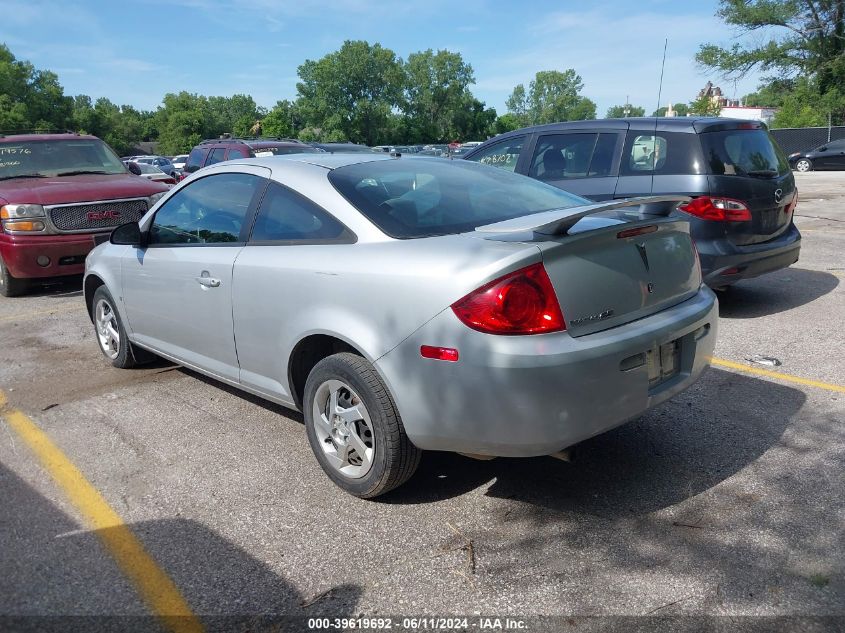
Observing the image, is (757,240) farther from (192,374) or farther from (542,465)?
(192,374)

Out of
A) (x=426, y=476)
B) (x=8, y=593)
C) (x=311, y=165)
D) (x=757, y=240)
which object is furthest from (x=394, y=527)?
(x=757, y=240)

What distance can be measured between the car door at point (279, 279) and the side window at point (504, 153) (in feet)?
13.5

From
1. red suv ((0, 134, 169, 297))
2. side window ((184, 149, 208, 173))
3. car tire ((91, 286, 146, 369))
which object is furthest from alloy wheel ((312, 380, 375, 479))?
side window ((184, 149, 208, 173))

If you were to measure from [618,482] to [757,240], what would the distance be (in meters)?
3.59

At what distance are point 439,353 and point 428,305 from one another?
0.66ft

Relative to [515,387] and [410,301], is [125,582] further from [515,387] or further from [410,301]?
[515,387]

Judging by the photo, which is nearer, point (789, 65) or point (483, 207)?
point (483, 207)

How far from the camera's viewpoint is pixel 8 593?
9.14ft

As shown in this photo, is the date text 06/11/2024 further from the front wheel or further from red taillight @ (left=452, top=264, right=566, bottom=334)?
the front wheel

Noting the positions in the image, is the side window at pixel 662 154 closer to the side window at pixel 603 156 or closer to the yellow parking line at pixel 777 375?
the side window at pixel 603 156

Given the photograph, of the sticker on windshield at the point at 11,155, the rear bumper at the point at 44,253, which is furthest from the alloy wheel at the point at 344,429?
the sticker on windshield at the point at 11,155

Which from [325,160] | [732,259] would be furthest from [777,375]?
[325,160]

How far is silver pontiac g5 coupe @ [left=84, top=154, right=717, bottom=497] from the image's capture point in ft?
9.32

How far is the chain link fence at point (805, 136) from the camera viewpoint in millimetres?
38438
